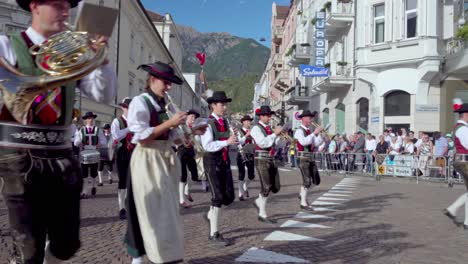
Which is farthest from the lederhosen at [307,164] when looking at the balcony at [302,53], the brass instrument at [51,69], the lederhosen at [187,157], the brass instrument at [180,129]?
the balcony at [302,53]

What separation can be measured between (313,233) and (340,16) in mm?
20391

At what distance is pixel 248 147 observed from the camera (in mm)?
11289

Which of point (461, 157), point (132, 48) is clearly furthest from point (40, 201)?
point (132, 48)

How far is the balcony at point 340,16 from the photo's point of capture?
24.6 m

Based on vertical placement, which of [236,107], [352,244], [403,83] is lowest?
[352,244]

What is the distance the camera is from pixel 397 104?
2159cm

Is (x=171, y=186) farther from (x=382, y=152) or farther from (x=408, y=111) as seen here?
(x=408, y=111)

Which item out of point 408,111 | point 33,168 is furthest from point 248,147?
point 408,111

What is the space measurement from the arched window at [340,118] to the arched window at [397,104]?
4.30 metres

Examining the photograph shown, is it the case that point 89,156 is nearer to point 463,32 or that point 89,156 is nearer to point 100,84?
point 100,84

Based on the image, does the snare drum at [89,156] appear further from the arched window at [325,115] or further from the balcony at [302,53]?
the balcony at [302,53]

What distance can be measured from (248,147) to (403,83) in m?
13.2

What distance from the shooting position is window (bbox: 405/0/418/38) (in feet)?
69.1

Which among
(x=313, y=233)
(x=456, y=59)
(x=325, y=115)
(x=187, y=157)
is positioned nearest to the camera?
(x=313, y=233)
